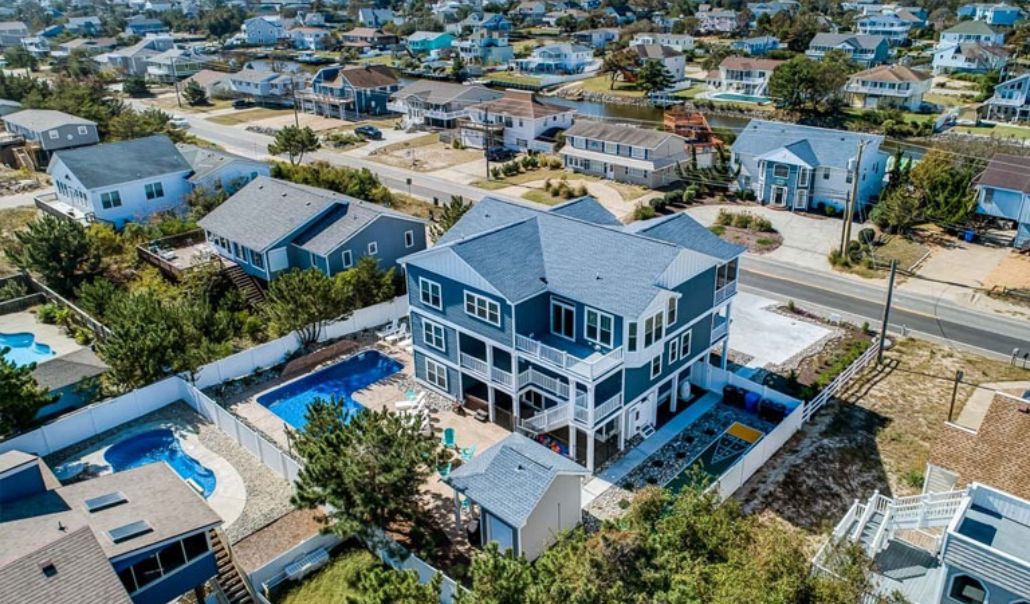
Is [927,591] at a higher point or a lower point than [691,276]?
lower

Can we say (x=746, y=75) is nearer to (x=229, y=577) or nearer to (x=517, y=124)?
(x=517, y=124)

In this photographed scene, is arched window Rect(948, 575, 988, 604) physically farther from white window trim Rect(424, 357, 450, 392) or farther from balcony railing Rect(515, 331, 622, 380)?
white window trim Rect(424, 357, 450, 392)

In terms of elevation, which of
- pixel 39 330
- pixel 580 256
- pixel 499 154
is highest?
pixel 580 256

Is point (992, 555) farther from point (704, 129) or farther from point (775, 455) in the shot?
point (704, 129)

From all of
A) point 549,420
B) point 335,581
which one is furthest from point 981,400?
point 335,581

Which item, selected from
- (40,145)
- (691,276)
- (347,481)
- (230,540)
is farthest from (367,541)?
(40,145)

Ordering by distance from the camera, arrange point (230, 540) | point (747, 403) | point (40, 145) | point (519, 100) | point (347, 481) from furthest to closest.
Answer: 1. point (519, 100)
2. point (40, 145)
3. point (747, 403)
4. point (230, 540)
5. point (347, 481)

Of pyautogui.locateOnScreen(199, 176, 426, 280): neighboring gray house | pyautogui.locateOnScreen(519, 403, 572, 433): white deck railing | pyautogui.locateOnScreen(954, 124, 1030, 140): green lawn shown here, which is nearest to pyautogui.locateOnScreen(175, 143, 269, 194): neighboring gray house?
pyautogui.locateOnScreen(199, 176, 426, 280): neighboring gray house
